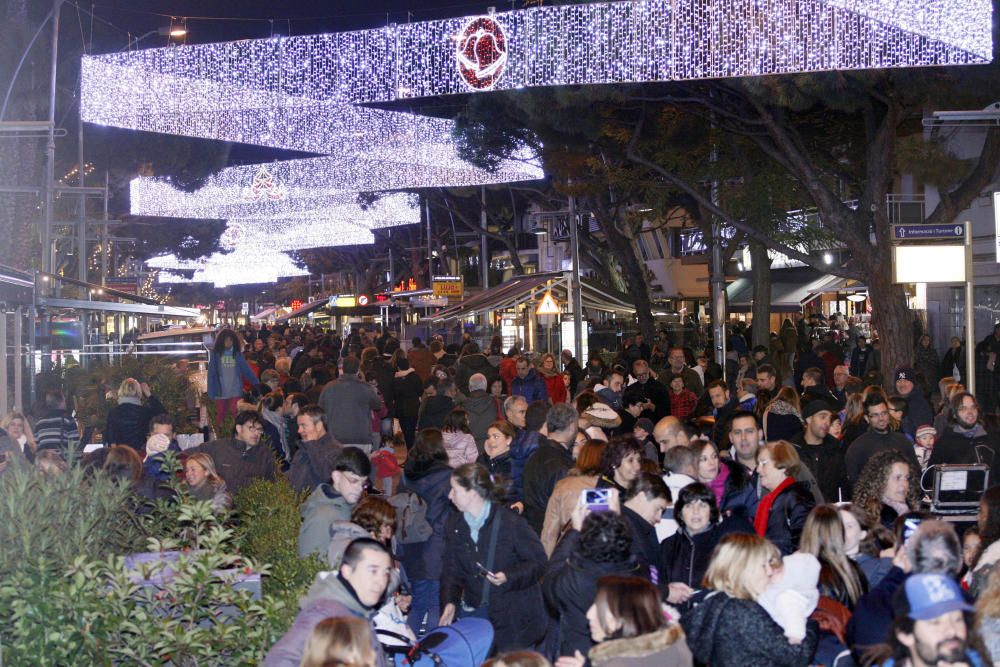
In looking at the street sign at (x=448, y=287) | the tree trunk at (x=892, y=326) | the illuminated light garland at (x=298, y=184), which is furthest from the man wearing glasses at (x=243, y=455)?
the street sign at (x=448, y=287)

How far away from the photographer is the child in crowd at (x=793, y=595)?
5255mm

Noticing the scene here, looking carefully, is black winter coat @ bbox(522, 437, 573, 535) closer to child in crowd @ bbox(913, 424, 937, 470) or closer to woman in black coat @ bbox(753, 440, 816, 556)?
woman in black coat @ bbox(753, 440, 816, 556)

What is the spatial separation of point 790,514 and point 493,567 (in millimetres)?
1890

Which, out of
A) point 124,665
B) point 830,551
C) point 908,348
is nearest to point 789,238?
point 908,348

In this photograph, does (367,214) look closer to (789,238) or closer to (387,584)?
(789,238)

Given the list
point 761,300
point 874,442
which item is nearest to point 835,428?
point 874,442

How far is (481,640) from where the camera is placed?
223 inches

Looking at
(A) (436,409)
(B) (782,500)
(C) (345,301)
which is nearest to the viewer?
(B) (782,500)

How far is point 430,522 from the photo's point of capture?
8.45 meters

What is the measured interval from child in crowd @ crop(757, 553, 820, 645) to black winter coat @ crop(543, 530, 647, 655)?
0.76m

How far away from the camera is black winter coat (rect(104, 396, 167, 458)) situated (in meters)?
12.1

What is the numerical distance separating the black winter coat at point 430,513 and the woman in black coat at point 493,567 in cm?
112

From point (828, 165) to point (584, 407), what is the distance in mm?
13003

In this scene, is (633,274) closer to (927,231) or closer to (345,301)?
(927,231)
